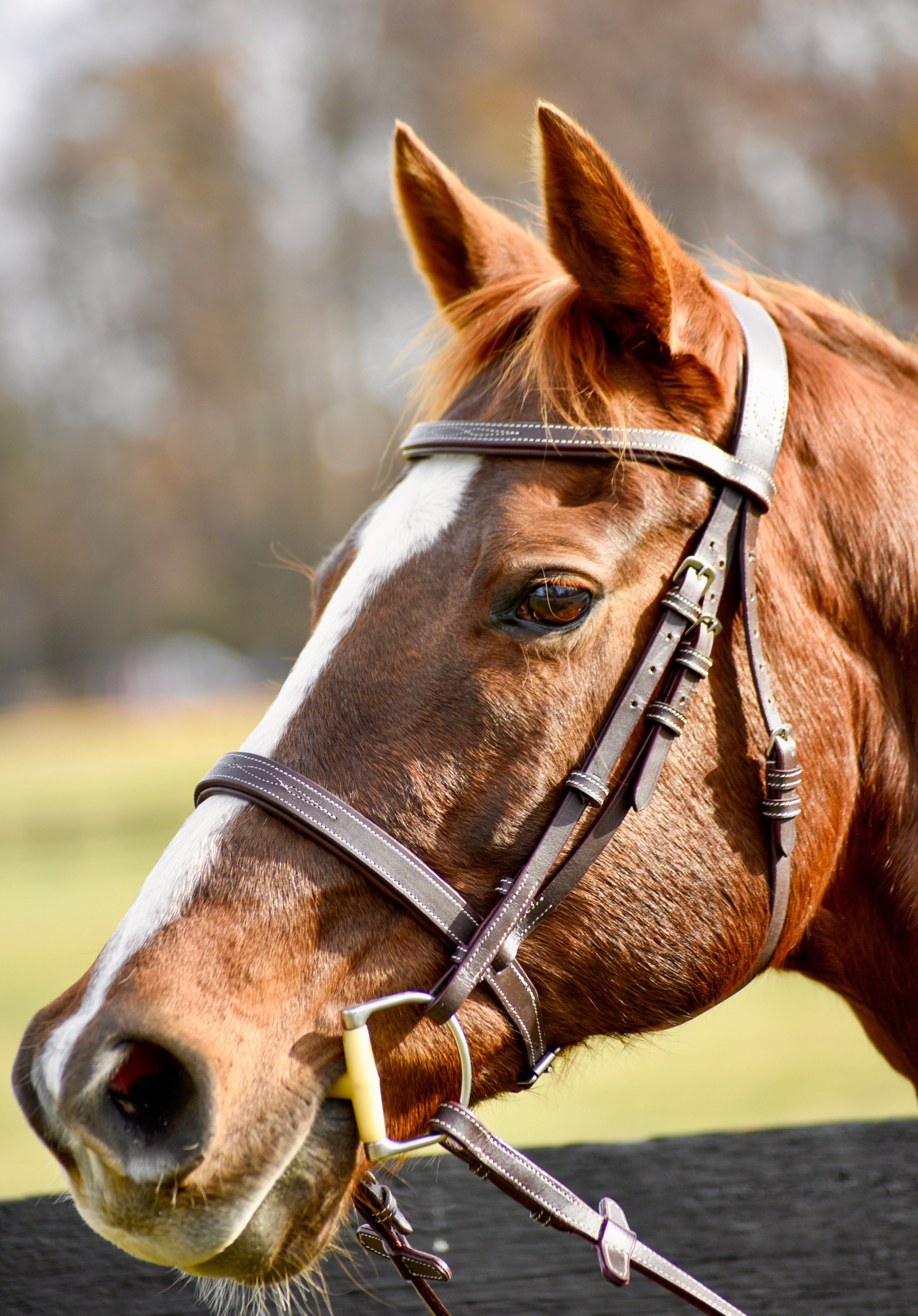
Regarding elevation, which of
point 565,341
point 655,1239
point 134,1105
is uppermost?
point 565,341

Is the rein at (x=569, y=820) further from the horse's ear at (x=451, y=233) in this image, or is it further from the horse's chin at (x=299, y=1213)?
the horse's ear at (x=451, y=233)

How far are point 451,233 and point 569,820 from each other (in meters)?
1.34

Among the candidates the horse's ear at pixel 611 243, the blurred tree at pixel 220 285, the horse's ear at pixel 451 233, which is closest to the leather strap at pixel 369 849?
the horse's ear at pixel 611 243

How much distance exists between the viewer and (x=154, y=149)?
129ft

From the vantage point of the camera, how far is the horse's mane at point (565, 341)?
1.85 meters

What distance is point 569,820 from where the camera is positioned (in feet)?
5.44

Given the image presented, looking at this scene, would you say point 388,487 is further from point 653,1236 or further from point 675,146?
point 675,146

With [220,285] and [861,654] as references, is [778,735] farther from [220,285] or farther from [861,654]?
[220,285]

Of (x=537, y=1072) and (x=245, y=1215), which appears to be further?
(x=537, y=1072)

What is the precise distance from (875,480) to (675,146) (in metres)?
28.9

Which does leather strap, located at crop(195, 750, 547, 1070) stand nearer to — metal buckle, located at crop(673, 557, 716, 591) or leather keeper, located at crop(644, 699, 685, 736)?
leather keeper, located at crop(644, 699, 685, 736)

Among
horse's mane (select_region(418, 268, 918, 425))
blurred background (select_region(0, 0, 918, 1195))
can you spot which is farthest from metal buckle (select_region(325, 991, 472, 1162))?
blurred background (select_region(0, 0, 918, 1195))

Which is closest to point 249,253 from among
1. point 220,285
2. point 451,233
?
point 220,285

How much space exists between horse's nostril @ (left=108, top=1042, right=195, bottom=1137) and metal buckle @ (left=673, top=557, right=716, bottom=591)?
1.03 meters
